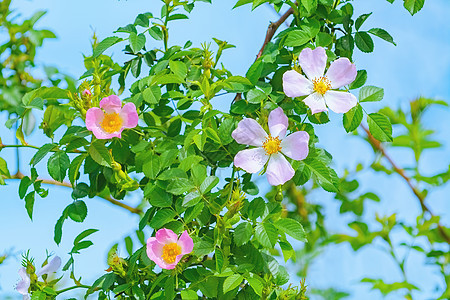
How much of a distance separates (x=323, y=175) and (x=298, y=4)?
35cm

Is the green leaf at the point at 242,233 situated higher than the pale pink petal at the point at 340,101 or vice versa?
the pale pink petal at the point at 340,101

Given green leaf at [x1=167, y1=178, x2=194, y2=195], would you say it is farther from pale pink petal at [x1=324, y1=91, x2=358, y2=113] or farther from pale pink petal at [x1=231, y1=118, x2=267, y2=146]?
pale pink petal at [x1=324, y1=91, x2=358, y2=113]

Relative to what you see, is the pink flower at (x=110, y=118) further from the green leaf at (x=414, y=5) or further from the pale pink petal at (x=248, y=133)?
the green leaf at (x=414, y=5)

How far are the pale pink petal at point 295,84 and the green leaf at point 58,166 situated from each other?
16.6 inches

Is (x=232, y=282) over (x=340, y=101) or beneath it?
beneath

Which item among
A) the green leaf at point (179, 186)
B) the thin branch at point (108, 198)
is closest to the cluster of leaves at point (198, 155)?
the green leaf at point (179, 186)

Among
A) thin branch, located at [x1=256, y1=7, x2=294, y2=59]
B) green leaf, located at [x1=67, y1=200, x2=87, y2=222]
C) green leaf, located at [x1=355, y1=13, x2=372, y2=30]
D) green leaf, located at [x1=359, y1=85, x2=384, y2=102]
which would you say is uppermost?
thin branch, located at [x1=256, y1=7, x2=294, y2=59]

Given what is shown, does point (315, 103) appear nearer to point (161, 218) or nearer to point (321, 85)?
point (321, 85)

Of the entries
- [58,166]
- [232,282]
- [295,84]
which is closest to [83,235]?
[58,166]

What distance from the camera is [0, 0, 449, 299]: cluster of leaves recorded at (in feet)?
3.32

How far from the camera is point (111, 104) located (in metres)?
1.09

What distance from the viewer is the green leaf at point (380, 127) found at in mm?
1055

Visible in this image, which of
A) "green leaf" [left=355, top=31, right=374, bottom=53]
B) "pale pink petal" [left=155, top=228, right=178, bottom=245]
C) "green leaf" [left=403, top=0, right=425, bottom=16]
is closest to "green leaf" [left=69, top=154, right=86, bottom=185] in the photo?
"pale pink petal" [left=155, top=228, right=178, bottom=245]

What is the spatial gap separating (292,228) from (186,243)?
0.59 feet
